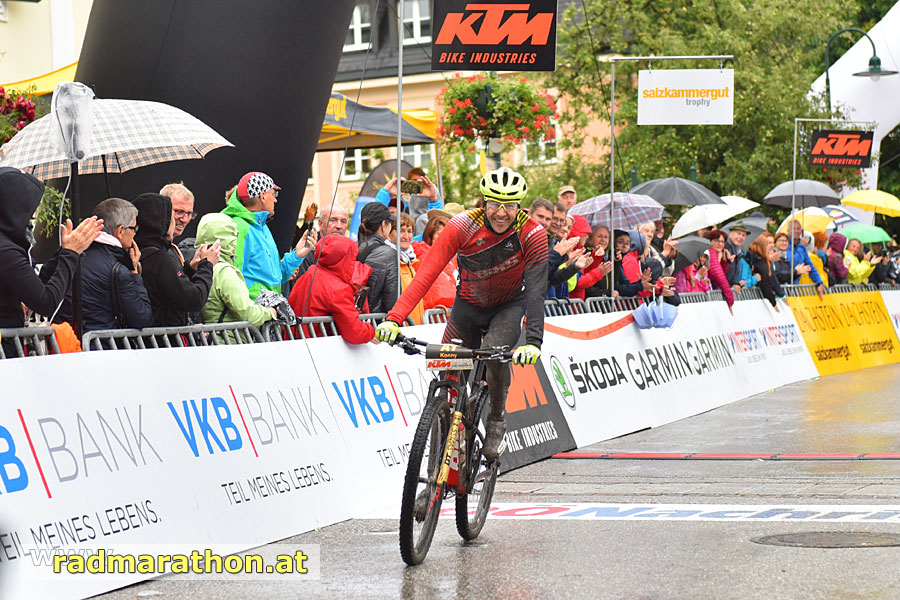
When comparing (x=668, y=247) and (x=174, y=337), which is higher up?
(x=174, y=337)

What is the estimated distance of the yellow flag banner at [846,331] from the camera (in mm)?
22109

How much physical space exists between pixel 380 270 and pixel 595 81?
1114 inches

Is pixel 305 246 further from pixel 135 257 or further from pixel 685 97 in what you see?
pixel 685 97

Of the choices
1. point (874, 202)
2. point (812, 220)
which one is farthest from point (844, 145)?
point (812, 220)

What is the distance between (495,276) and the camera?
842 cm

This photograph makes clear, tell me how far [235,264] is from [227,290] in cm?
40

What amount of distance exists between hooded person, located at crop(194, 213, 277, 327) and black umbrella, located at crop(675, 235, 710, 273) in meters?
9.89

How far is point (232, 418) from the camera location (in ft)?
26.4

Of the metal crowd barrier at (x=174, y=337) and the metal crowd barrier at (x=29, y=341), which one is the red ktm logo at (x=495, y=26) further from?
the metal crowd barrier at (x=29, y=341)

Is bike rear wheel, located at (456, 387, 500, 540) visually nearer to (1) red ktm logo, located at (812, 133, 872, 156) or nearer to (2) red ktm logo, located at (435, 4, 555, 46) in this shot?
(2) red ktm logo, located at (435, 4, 555, 46)

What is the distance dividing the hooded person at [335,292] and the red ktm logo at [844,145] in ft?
61.5

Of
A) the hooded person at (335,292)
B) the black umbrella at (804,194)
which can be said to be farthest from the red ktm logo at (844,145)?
the hooded person at (335,292)

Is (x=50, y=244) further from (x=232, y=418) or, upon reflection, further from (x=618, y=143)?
(x=618, y=143)

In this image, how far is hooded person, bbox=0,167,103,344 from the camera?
6.77 metres
